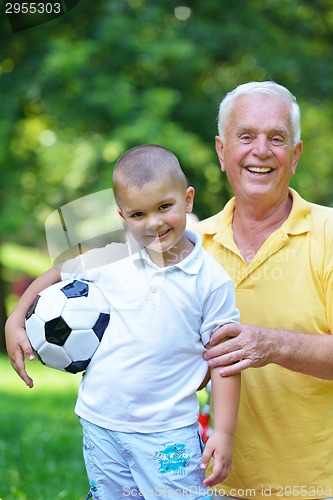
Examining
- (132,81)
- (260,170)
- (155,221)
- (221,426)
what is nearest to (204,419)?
(260,170)

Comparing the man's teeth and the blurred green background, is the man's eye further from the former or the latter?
the blurred green background

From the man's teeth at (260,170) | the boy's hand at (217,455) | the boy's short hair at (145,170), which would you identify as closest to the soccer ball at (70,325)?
the boy's short hair at (145,170)

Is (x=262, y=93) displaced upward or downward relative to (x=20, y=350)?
upward

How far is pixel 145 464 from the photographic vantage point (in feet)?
8.64

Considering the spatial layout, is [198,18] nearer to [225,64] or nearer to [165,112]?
[225,64]

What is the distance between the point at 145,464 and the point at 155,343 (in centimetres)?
39

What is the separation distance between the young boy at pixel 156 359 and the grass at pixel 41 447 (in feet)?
6.77

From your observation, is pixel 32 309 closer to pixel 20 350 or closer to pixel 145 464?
pixel 20 350

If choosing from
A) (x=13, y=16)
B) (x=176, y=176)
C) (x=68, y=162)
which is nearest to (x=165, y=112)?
(x=68, y=162)

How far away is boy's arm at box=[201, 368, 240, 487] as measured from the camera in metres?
2.62

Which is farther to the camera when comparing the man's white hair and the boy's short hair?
the man's white hair

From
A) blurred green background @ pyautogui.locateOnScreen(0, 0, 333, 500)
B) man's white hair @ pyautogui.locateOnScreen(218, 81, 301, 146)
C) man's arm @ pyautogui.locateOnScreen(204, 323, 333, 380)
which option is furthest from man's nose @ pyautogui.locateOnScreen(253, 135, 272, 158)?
blurred green background @ pyautogui.locateOnScreen(0, 0, 333, 500)

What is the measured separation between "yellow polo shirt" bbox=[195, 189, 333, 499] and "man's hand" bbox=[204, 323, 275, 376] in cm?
36

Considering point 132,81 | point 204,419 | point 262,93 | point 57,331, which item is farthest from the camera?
point 132,81
